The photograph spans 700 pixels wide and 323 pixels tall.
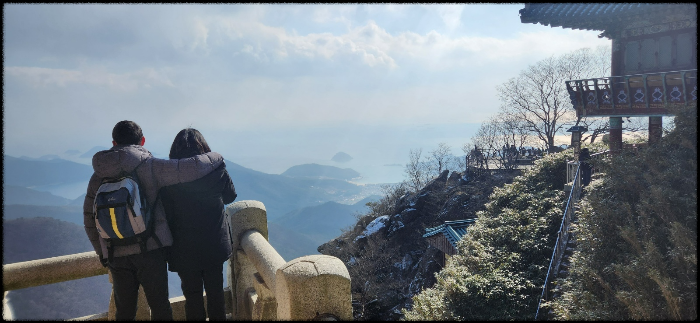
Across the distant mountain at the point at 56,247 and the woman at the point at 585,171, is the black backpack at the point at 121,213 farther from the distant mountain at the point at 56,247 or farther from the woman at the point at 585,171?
the distant mountain at the point at 56,247

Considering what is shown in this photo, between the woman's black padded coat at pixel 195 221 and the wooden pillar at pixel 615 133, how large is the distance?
12.6 m

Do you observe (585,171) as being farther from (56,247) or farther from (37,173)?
(37,173)

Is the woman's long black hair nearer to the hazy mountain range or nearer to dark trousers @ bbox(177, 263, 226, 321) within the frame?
dark trousers @ bbox(177, 263, 226, 321)

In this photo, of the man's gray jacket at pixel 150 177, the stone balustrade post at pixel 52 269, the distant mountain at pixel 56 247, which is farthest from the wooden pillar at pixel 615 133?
the distant mountain at pixel 56 247

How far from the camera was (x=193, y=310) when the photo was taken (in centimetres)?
332

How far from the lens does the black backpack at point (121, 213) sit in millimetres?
2852

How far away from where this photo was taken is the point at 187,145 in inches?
127

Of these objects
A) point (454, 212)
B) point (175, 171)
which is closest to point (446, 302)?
point (175, 171)

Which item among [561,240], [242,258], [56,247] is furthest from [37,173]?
[242,258]

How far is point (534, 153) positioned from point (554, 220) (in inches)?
843

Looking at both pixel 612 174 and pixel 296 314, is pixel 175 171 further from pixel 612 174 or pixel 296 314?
pixel 612 174

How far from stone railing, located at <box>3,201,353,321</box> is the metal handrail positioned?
5549mm

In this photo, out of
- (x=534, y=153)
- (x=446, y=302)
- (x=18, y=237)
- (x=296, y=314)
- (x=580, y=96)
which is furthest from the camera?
(x=18, y=237)

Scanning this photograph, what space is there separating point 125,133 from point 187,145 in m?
0.45
